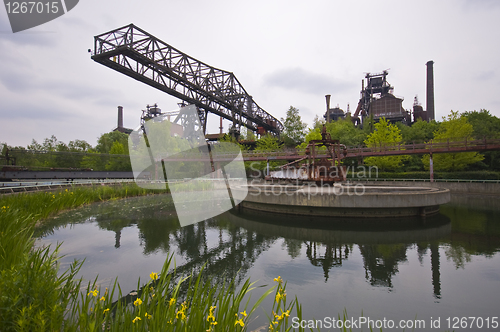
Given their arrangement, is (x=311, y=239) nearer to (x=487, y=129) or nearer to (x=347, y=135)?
(x=487, y=129)

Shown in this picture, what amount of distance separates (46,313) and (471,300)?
691 centimetres

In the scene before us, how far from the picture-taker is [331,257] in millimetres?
7375

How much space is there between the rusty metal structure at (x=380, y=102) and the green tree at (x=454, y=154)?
32431 mm

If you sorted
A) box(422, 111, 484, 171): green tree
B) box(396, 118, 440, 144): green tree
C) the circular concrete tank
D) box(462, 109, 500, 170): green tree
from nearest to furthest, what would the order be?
the circular concrete tank
box(422, 111, 484, 171): green tree
box(462, 109, 500, 170): green tree
box(396, 118, 440, 144): green tree

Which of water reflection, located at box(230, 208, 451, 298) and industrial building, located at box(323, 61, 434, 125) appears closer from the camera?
water reflection, located at box(230, 208, 451, 298)

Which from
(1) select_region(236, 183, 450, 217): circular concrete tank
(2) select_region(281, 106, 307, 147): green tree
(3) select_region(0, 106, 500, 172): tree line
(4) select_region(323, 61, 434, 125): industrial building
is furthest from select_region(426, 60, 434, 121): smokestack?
(1) select_region(236, 183, 450, 217): circular concrete tank

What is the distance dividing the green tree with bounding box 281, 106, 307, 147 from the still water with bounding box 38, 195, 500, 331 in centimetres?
3791

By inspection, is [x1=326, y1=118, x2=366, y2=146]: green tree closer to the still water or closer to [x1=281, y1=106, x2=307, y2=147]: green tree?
[x1=281, y1=106, x2=307, y2=147]: green tree

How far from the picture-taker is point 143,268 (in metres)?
6.27

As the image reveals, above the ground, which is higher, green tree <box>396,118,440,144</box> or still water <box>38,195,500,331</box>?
green tree <box>396,118,440,144</box>

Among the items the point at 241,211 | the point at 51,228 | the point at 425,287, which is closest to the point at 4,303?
the point at 425,287

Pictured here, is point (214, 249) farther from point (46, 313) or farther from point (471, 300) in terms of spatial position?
point (471, 300)

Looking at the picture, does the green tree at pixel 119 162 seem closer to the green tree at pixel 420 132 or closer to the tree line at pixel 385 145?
the tree line at pixel 385 145

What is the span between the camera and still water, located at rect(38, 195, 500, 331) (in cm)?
468
